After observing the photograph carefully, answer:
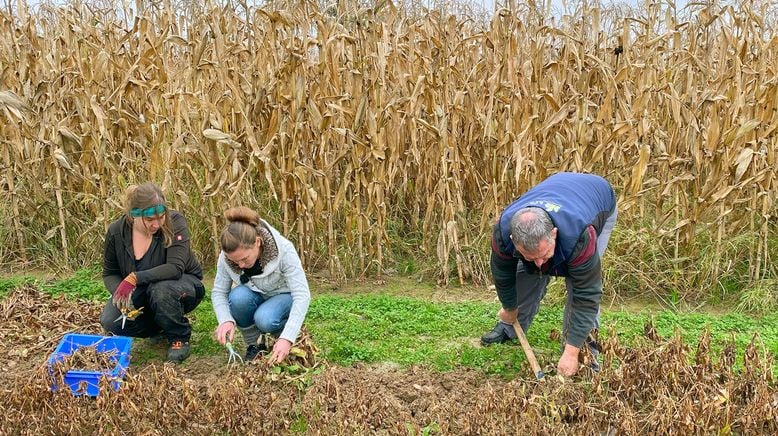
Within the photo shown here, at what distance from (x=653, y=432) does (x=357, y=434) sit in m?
1.21

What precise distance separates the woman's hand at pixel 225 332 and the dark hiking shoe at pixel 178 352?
1.54 feet

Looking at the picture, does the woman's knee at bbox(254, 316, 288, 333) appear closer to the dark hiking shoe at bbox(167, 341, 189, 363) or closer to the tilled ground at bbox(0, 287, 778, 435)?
the tilled ground at bbox(0, 287, 778, 435)

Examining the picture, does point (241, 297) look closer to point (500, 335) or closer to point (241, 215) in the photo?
point (241, 215)

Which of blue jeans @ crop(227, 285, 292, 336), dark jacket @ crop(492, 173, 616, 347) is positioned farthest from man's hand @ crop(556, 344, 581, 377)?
blue jeans @ crop(227, 285, 292, 336)

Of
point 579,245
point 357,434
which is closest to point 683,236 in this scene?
point 579,245

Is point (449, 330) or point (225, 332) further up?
point (225, 332)

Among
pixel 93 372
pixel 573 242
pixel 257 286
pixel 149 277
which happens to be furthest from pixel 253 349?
pixel 573 242

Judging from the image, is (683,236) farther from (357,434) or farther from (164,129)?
(164,129)

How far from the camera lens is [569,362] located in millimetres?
3045

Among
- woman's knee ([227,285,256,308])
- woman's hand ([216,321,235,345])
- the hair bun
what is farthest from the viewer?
woman's knee ([227,285,256,308])

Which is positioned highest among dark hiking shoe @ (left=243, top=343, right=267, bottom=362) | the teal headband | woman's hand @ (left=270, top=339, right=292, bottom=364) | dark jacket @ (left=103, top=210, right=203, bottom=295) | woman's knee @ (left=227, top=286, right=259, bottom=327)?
the teal headband

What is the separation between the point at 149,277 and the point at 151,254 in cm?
15

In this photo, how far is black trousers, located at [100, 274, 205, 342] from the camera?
3631mm

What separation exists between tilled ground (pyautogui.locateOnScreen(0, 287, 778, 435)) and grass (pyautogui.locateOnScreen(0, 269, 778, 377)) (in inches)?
13.4
